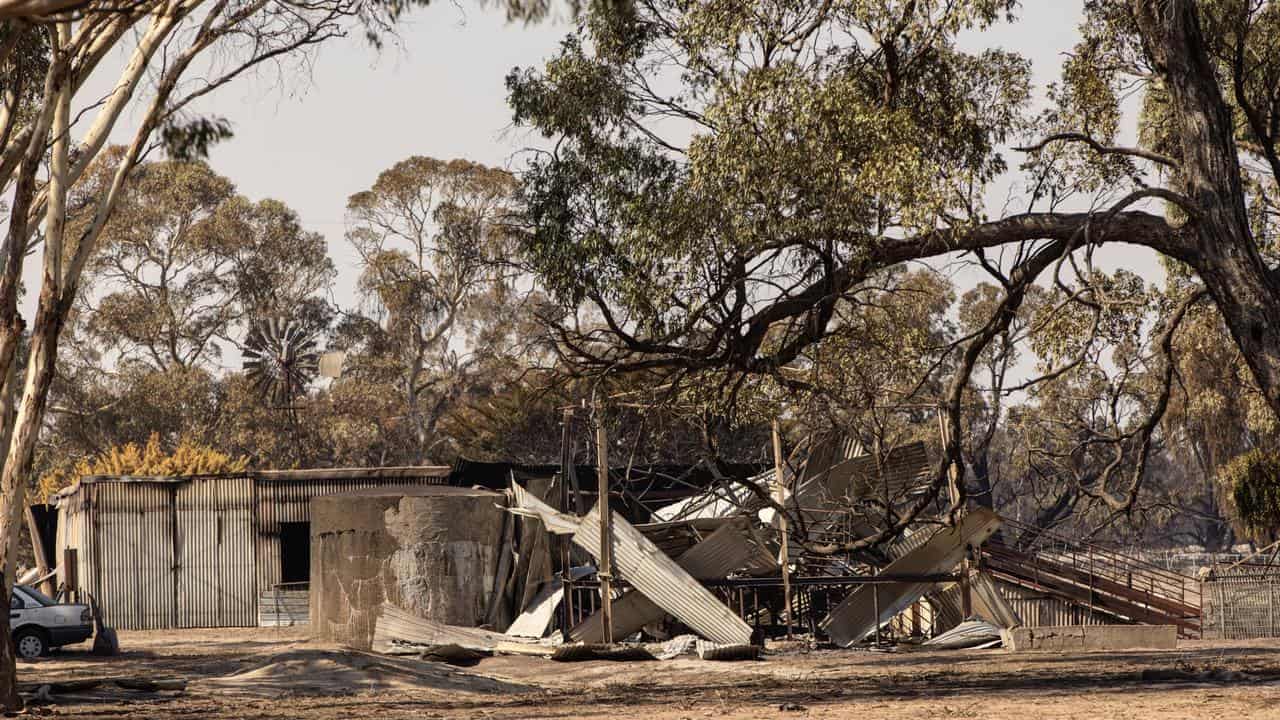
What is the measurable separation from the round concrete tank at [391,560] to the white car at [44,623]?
370cm

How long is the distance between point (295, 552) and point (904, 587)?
16.1 metres

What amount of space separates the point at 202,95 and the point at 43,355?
445cm

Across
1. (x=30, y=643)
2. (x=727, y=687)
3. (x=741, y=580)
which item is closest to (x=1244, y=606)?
(x=741, y=580)

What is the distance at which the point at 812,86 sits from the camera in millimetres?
14609

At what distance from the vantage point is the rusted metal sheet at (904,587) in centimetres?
1978

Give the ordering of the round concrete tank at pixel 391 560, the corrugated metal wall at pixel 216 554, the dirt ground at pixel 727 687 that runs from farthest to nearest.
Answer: the corrugated metal wall at pixel 216 554, the round concrete tank at pixel 391 560, the dirt ground at pixel 727 687

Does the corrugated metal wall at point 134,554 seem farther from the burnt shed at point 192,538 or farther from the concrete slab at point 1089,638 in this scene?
the concrete slab at point 1089,638

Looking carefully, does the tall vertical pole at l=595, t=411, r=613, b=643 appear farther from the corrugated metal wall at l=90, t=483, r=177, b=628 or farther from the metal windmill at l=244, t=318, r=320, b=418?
the metal windmill at l=244, t=318, r=320, b=418

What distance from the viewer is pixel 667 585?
61.4 ft

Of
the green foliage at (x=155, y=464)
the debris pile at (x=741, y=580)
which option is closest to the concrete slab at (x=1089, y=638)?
the debris pile at (x=741, y=580)

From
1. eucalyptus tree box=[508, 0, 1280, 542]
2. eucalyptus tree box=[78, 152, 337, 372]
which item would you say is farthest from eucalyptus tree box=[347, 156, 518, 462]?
eucalyptus tree box=[508, 0, 1280, 542]

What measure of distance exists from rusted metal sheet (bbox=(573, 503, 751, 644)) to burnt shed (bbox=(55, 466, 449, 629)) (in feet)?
36.0

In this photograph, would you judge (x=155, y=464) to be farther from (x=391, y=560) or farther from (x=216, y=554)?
(x=391, y=560)

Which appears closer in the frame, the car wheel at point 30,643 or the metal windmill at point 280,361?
the car wheel at point 30,643
